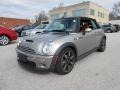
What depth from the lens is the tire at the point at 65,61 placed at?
3943 mm

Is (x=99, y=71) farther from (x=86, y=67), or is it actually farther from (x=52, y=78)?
(x=52, y=78)

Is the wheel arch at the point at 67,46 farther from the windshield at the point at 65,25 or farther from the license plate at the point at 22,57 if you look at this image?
the license plate at the point at 22,57

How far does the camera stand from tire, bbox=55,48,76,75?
155 inches

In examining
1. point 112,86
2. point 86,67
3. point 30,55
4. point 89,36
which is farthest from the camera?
point 89,36

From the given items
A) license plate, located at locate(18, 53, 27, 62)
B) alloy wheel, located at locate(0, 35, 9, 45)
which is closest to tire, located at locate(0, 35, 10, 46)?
alloy wheel, located at locate(0, 35, 9, 45)

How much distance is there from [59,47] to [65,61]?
1.68ft

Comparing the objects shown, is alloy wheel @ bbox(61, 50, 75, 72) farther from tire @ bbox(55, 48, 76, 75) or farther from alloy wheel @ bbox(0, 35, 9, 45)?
alloy wheel @ bbox(0, 35, 9, 45)

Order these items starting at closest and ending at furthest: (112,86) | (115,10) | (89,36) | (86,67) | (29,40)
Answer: (112,86)
(29,40)
(86,67)
(89,36)
(115,10)

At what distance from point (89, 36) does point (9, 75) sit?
114 inches

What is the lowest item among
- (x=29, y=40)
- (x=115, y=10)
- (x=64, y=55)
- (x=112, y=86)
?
(x=112, y=86)

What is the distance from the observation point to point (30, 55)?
388cm

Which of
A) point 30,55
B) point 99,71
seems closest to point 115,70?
point 99,71

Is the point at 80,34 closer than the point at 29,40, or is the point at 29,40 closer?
the point at 29,40

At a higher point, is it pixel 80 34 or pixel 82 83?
pixel 80 34
